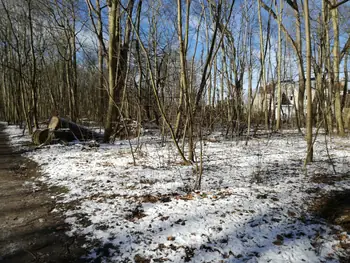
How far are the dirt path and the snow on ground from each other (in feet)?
0.59

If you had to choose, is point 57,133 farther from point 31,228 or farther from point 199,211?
point 199,211

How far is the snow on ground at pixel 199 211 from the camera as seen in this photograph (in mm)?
2271

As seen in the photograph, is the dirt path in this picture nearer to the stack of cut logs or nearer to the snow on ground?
the snow on ground

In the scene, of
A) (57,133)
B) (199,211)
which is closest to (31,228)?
(199,211)

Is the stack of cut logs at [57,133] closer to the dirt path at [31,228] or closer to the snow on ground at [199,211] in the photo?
the snow on ground at [199,211]

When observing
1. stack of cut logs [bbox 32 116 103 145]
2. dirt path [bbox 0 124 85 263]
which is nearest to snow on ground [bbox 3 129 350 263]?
dirt path [bbox 0 124 85 263]

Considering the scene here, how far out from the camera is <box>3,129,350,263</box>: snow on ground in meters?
2.27

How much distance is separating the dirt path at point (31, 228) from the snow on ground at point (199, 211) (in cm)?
18

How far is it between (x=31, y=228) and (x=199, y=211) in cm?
213

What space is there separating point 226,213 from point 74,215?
204cm

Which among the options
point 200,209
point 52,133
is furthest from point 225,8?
point 200,209

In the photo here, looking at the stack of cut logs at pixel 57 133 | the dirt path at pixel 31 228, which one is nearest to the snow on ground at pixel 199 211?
the dirt path at pixel 31 228

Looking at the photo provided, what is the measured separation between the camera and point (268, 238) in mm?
2443

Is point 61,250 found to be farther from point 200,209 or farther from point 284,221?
point 284,221
